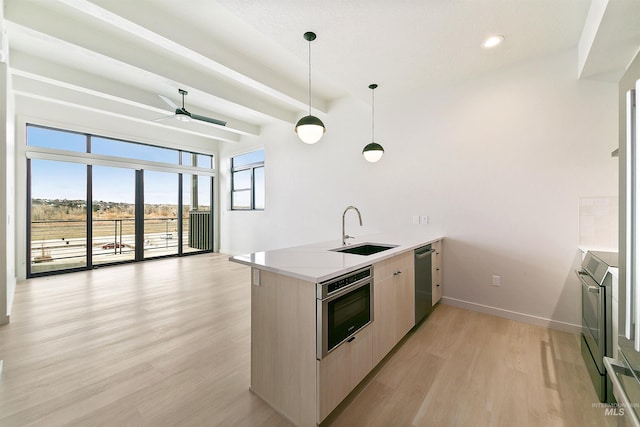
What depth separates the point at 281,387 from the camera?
1.62 metres

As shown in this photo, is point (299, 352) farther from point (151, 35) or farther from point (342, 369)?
point (151, 35)

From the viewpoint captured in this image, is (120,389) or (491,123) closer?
(120,389)

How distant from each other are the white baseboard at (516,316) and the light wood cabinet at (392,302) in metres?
1.19

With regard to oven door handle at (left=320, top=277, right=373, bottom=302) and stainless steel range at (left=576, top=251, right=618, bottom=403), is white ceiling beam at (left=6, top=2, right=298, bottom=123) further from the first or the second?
stainless steel range at (left=576, top=251, right=618, bottom=403)

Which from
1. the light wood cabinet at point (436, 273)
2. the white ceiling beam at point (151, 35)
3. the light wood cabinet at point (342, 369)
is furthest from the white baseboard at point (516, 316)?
the white ceiling beam at point (151, 35)

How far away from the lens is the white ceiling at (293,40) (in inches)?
84.3

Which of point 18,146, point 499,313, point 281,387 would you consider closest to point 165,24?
point 281,387

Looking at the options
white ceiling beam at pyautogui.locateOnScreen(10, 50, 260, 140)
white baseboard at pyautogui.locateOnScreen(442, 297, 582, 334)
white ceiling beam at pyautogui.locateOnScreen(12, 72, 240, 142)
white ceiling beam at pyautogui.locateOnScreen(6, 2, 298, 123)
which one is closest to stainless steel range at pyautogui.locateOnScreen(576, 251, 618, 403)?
white baseboard at pyautogui.locateOnScreen(442, 297, 582, 334)

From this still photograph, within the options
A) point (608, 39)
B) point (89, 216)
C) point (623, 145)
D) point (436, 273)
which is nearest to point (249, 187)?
point (89, 216)

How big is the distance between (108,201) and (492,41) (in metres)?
7.20

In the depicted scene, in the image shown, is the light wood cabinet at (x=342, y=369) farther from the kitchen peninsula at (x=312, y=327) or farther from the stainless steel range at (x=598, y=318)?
the stainless steel range at (x=598, y=318)

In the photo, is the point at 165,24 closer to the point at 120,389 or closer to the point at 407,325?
the point at 120,389

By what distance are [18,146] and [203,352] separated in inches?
209

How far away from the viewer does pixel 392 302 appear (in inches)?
85.3
